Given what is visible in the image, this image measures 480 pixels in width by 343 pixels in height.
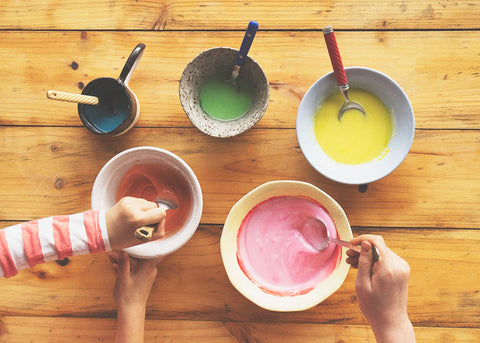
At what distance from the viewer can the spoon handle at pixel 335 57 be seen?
30.6 inches

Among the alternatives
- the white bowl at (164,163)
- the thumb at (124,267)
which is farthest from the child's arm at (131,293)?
the white bowl at (164,163)

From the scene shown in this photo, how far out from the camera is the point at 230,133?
0.82 metres

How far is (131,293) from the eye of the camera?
85cm

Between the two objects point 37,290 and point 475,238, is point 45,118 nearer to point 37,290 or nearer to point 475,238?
point 37,290

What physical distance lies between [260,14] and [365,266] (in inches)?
24.4

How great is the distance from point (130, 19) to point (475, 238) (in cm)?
98

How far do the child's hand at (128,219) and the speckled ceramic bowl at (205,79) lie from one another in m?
0.22

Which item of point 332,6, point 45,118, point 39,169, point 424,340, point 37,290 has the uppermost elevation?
point 332,6

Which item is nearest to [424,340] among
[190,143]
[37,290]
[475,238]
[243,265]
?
[475,238]

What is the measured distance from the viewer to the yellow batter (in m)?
0.86

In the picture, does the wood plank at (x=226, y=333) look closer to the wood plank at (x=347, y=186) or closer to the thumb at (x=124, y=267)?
the thumb at (x=124, y=267)

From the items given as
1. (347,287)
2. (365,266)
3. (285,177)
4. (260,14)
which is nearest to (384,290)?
(365,266)

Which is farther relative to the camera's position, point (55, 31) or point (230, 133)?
point (55, 31)

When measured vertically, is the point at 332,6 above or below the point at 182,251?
above
